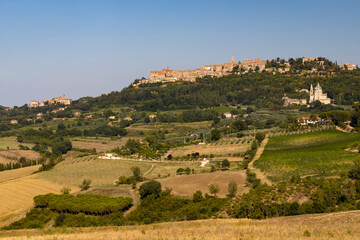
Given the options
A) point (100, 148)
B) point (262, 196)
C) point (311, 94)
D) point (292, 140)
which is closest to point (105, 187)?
point (262, 196)

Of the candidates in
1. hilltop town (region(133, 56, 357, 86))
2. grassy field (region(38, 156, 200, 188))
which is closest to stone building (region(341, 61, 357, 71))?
hilltop town (region(133, 56, 357, 86))

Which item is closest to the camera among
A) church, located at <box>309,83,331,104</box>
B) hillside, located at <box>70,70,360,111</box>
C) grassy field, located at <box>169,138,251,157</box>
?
grassy field, located at <box>169,138,251,157</box>

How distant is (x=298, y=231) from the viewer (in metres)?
19.9

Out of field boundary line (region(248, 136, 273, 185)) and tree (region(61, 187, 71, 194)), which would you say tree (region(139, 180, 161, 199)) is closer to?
tree (region(61, 187, 71, 194))

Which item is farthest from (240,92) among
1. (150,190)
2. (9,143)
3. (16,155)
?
(150,190)

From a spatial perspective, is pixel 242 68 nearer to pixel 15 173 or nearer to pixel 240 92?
pixel 240 92

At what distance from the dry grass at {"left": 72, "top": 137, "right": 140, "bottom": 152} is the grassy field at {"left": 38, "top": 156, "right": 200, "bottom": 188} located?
2040cm

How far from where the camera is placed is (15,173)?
60.9 metres

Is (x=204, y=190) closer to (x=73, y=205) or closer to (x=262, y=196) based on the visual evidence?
(x=262, y=196)

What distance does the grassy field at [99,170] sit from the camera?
5231 centimetres

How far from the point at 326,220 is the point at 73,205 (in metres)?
22.1

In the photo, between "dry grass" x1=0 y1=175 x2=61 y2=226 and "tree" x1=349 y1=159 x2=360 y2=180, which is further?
"tree" x1=349 y1=159 x2=360 y2=180

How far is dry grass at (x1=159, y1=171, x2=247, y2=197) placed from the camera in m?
41.5

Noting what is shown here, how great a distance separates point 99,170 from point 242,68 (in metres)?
133
